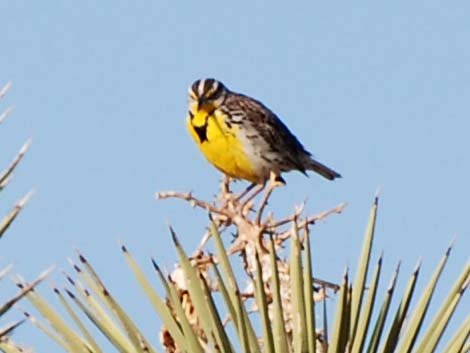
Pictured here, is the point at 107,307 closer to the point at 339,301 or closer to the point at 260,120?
the point at 339,301

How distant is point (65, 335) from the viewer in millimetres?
2156

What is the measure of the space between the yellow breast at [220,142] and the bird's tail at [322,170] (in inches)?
49.4

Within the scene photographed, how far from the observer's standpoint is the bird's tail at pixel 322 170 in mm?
11734

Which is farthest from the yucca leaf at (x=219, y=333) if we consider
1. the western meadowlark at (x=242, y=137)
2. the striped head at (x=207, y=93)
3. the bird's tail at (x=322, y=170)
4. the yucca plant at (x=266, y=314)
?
the bird's tail at (x=322, y=170)

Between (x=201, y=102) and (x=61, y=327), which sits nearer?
(x=61, y=327)

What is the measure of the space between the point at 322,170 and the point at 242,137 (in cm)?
148

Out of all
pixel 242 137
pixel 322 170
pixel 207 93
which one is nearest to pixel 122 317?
pixel 242 137

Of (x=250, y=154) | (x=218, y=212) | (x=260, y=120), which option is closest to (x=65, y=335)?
(x=218, y=212)

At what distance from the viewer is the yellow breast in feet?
33.0

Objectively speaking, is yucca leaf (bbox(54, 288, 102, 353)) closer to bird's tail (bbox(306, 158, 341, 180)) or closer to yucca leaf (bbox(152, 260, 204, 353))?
yucca leaf (bbox(152, 260, 204, 353))

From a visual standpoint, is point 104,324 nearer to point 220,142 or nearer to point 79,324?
point 79,324

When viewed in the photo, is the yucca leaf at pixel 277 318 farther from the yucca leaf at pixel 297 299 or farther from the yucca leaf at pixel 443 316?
the yucca leaf at pixel 443 316

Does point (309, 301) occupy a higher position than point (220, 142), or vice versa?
point (220, 142)

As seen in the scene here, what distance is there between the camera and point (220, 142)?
406 inches
